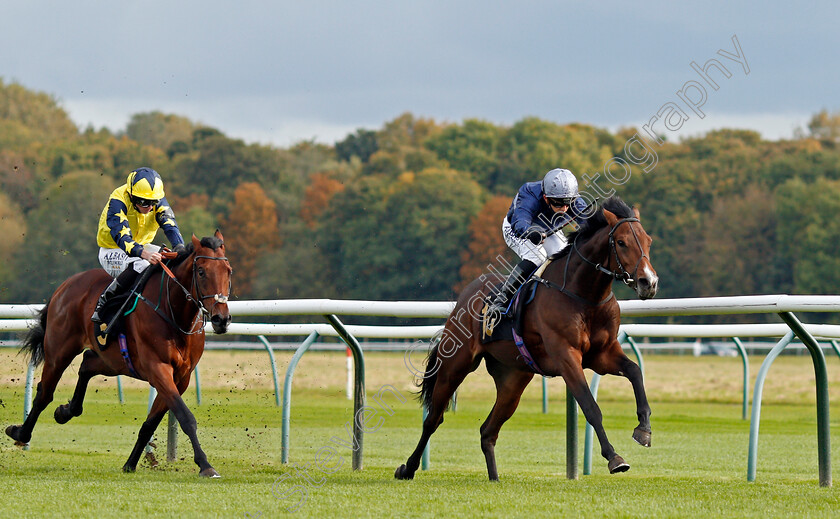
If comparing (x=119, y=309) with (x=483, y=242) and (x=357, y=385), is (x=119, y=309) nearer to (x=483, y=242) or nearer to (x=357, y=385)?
(x=357, y=385)

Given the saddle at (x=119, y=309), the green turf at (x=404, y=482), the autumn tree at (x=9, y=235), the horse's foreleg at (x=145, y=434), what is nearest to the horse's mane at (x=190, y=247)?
the saddle at (x=119, y=309)

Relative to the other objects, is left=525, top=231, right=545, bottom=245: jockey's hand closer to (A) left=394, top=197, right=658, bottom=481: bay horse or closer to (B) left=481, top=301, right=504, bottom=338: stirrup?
(A) left=394, top=197, right=658, bottom=481: bay horse

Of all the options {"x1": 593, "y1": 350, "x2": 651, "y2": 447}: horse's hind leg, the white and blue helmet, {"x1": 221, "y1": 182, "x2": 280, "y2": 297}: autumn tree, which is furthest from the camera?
{"x1": 221, "y1": 182, "x2": 280, "y2": 297}: autumn tree

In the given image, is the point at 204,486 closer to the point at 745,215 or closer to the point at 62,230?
the point at 62,230

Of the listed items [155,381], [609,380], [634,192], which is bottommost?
[609,380]

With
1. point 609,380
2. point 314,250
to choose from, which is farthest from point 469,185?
point 609,380

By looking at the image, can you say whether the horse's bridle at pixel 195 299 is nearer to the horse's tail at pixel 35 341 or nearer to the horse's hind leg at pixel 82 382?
the horse's hind leg at pixel 82 382

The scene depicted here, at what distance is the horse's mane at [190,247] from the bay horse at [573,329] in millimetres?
1585

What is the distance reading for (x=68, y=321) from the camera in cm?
769

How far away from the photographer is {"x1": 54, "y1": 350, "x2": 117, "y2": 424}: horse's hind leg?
759cm

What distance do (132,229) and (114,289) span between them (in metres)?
0.70

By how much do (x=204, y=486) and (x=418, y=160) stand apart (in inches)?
1963

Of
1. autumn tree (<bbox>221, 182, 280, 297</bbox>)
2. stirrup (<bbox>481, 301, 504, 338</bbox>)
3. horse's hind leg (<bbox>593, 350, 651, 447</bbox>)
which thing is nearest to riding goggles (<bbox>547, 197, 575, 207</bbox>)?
stirrup (<bbox>481, 301, 504, 338</bbox>)

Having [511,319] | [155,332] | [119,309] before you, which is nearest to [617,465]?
[511,319]
